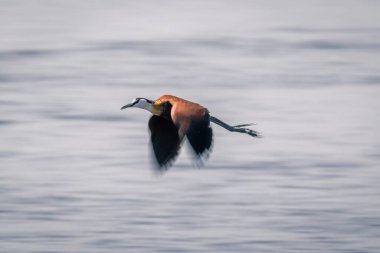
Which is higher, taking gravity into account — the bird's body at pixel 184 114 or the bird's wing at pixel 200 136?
the bird's body at pixel 184 114

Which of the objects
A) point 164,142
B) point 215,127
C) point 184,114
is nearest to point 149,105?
point 164,142

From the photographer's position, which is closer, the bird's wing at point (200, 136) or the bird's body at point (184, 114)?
the bird's wing at point (200, 136)

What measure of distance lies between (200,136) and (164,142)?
374 mm

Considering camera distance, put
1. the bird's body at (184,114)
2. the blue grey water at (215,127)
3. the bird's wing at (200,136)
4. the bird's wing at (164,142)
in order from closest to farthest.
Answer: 1. the bird's wing at (200,136)
2. the bird's body at (184,114)
3. the bird's wing at (164,142)
4. the blue grey water at (215,127)

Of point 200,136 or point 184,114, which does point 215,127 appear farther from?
point 200,136

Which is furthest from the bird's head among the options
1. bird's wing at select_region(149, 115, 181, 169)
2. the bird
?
bird's wing at select_region(149, 115, 181, 169)

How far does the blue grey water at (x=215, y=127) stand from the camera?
8.40 metres

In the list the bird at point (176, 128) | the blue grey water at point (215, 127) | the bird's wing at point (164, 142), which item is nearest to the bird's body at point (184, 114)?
the bird at point (176, 128)

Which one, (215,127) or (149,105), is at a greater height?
(149,105)

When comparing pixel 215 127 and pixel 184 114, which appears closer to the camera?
pixel 184 114

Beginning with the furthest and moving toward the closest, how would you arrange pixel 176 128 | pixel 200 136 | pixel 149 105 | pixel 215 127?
pixel 215 127
pixel 149 105
pixel 176 128
pixel 200 136

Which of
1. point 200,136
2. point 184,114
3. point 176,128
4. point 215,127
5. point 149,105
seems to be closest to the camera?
point 200,136

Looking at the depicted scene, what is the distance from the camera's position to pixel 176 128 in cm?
704

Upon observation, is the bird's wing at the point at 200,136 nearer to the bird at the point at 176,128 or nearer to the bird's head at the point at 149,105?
the bird at the point at 176,128
